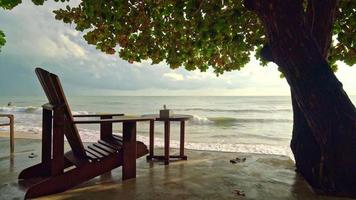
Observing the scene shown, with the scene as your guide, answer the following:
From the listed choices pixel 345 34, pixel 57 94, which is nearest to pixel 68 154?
pixel 57 94

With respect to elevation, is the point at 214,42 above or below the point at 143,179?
above

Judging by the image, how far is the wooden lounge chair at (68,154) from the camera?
153 inches

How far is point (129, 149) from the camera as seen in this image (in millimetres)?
4488

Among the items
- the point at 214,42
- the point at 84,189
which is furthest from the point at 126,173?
the point at 214,42

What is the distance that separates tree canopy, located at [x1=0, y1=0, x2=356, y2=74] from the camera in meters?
6.33

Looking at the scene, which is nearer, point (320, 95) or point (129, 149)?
point (320, 95)

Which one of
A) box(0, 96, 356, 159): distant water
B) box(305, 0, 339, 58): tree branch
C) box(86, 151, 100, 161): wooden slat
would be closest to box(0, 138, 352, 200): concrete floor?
box(86, 151, 100, 161): wooden slat

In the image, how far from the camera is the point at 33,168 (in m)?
4.66

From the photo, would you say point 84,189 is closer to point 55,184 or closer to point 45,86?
point 55,184

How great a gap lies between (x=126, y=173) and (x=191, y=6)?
3.55 metres

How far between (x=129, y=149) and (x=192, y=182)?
107 cm

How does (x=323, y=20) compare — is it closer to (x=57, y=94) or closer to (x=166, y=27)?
(x=166, y=27)

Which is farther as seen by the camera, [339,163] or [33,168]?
[33,168]

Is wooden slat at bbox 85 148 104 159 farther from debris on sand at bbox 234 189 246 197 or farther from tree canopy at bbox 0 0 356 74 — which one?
tree canopy at bbox 0 0 356 74
